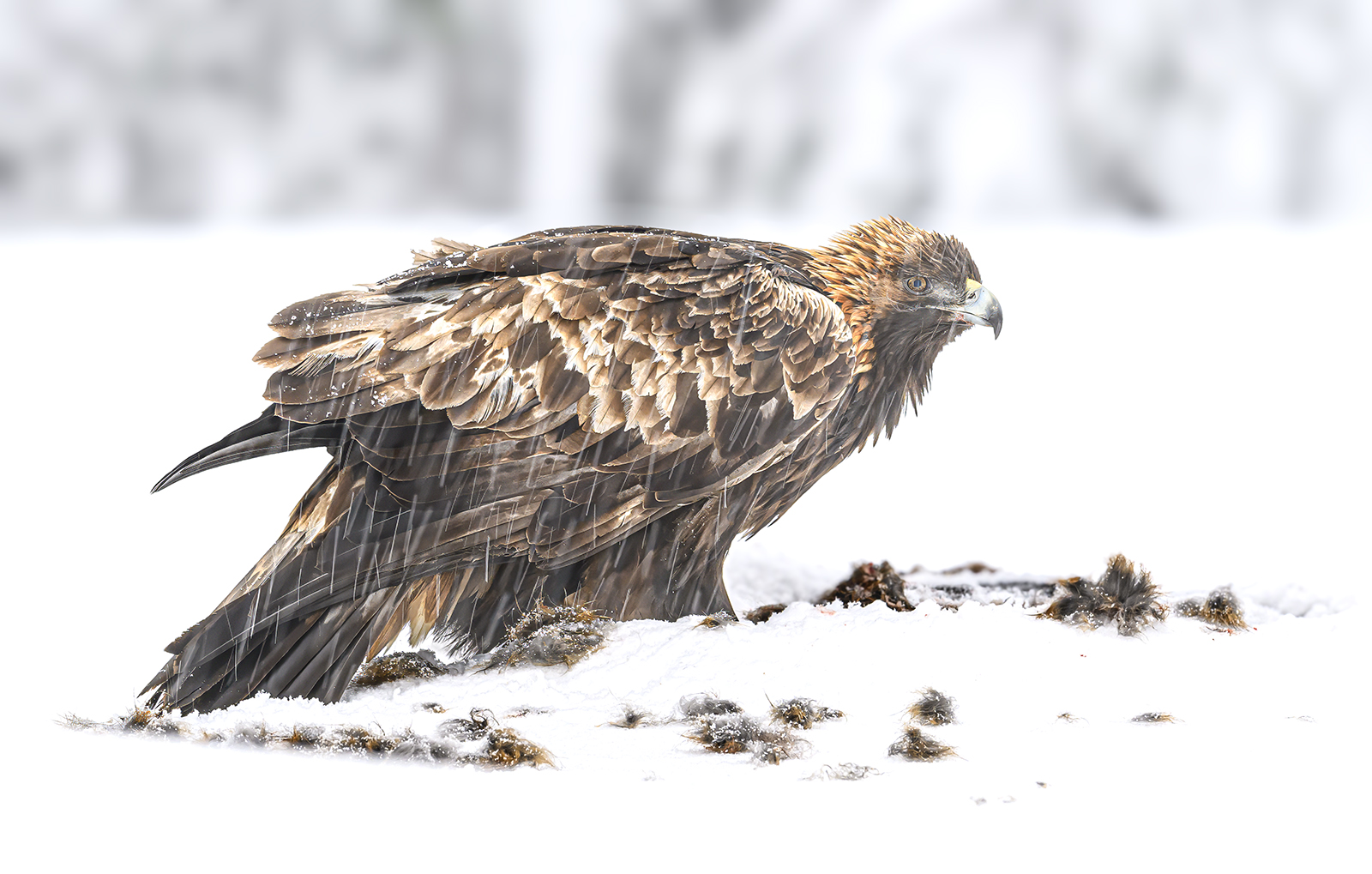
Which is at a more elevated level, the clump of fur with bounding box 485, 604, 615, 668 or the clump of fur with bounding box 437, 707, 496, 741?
the clump of fur with bounding box 485, 604, 615, 668

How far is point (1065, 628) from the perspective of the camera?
5922 millimetres

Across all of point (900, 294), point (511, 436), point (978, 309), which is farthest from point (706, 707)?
point (978, 309)

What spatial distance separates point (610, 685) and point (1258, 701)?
3132 mm

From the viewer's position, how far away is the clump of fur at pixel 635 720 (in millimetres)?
5121

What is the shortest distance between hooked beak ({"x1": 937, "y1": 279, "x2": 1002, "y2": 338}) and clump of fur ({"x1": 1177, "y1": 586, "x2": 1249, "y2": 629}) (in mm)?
2017

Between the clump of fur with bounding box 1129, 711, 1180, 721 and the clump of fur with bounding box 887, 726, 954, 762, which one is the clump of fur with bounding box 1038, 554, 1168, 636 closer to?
the clump of fur with bounding box 1129, 711, 1180, 721

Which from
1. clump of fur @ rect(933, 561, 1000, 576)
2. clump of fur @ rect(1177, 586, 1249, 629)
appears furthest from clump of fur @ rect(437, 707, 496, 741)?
clump of fur @ rect(933, 561, 1000, 576)

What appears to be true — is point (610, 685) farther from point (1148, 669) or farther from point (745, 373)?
point (1148, 669)

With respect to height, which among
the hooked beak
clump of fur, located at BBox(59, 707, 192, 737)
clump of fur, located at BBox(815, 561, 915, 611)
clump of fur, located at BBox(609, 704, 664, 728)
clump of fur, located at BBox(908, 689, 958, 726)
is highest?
the hooked beak

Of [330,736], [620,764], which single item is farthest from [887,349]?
[330,736]

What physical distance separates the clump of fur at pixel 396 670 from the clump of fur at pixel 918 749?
264 centimetres

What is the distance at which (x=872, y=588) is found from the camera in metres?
7.42

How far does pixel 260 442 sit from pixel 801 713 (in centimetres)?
317

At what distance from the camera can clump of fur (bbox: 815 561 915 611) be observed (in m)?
7.34
